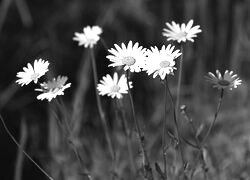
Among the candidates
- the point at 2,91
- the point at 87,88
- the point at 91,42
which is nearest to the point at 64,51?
the point at 87,88

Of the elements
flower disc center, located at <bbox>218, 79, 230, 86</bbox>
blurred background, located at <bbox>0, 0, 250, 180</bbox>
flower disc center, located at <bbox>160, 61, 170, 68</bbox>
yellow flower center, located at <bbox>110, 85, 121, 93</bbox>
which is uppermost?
blurred background, located at <bbox>0, 0, 250, 180</bbox>

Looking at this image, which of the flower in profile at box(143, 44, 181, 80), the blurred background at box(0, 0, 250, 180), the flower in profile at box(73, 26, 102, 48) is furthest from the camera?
the blurred background at box(0, 0, 250, 180)

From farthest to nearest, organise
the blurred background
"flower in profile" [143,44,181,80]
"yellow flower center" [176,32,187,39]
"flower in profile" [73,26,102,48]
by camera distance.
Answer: the blurred background → "flower in profile" [73,26,102,48] → "yellow flower center" [176,32,187,39] → "flower in profile" [143,44,181,80]

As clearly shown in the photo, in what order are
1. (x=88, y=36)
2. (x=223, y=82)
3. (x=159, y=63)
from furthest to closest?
(x=88, y=36), (x=223, y=82), (x=159, y=63)

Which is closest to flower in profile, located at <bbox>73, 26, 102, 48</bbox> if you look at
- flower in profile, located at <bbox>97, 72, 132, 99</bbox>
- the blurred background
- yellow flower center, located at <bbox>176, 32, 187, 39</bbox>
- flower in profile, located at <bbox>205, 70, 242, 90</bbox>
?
flower in profile, located at <bbox>97, 72, 132, 99</bbox>

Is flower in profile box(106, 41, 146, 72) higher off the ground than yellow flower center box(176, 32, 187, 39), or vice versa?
yellow flower center box(176, 32, 187, 39)

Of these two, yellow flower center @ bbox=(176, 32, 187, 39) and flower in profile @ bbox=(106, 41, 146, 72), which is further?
yellow flower center @ bbox=(176, 32, 187, 39)

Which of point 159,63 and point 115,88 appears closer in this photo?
point 159,63

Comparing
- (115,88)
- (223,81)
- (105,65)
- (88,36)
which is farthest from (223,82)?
(105,65)

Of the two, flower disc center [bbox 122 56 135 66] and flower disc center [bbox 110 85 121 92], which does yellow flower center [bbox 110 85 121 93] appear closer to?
flower disc center [bbox 110 85 121 92]

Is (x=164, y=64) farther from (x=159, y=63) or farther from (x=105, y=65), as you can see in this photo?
(x=105, y=65)
